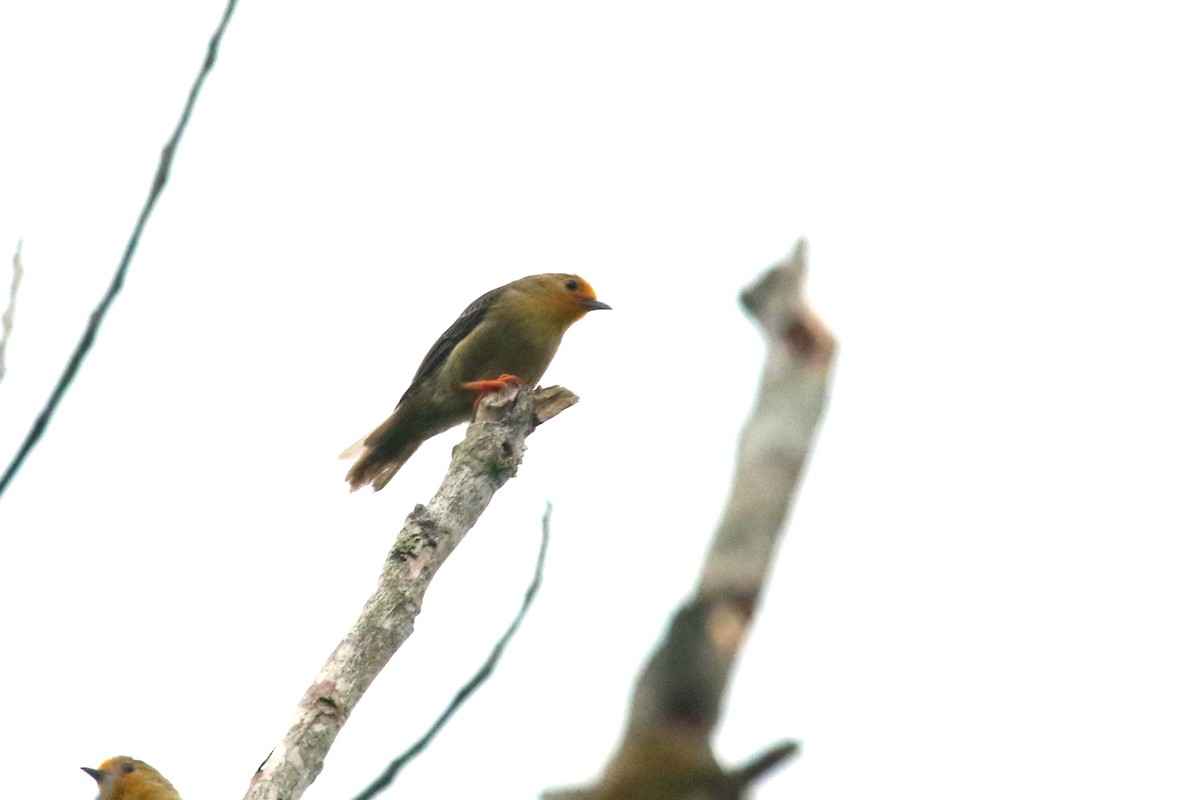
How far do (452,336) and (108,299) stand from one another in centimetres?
840

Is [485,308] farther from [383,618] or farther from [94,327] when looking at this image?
[94,327]

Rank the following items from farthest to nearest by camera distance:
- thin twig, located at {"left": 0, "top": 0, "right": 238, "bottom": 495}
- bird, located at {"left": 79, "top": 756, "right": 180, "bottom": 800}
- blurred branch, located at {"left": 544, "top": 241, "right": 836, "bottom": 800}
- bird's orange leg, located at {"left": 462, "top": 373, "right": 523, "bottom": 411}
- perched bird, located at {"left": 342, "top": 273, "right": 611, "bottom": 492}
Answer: perched bird, located at {"left": 342, "top": 273, "right": 611, "bottom": 492} → bird's orange leg, located at {"left": 462, "top": 373, "right": 523, "bottom": 411} → bird, located at {"left": 79, "top": 756, "right": 180, "bottom": 800} → thin twig, located at {"left": 0, "top": 0, "right": 238, "bottom": 495} → blurred branch, located at {"left": 544, "top": 241, "right": 836, "bottom": 800}

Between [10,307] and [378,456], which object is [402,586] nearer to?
[10,307]

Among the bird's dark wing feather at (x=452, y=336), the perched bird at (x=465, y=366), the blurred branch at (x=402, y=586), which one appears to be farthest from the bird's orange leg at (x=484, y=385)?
the blurred branch at (x=402, y=586)

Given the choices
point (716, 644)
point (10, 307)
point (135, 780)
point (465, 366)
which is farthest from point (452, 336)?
point (716, 644)

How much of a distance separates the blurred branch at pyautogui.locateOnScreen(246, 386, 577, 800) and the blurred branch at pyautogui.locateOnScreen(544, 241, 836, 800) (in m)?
3.07

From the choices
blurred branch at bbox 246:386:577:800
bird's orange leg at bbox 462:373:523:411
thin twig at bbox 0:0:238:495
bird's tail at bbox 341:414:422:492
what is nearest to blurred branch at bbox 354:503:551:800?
thin twig at bbox 0:0:238:495

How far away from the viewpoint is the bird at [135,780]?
23.0 ft

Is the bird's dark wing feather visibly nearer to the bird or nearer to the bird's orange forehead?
the bird's orange forehead

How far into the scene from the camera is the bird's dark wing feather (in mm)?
10305

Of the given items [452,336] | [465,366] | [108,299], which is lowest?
[108,299]

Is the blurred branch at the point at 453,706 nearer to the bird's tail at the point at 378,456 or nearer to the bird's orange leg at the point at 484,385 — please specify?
the bird's orange leg at the point at 484,385

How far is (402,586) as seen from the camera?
4.81 meters

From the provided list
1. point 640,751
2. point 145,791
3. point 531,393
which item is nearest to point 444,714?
point 640,751
